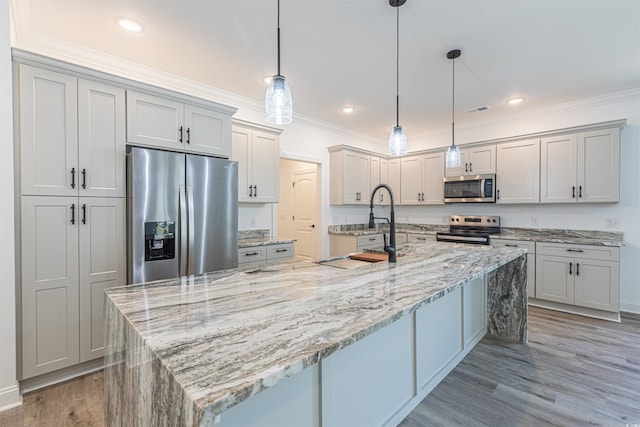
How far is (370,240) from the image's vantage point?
5004mm

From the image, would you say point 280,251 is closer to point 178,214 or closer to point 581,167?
point 178,214

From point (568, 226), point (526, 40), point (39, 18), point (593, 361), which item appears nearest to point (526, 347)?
point (593, 361)

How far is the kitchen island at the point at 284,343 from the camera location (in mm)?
710

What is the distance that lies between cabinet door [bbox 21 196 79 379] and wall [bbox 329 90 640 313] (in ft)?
11.8

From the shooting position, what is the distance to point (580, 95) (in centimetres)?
379

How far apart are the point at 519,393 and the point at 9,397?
3.42 m

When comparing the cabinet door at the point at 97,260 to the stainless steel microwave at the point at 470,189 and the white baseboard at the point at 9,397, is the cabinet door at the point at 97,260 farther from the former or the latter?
the stainless steel microwave at the point at 470,189

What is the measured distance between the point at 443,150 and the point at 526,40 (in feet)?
8.01

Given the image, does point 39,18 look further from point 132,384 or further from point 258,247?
point 132,384

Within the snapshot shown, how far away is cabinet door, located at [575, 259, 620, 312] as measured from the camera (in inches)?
132

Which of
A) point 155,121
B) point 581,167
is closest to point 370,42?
point 155,121

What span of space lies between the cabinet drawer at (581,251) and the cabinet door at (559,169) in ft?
2.12

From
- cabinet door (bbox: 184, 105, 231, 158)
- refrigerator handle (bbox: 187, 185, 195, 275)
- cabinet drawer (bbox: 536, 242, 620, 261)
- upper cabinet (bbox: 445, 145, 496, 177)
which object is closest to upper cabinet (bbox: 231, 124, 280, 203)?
cabinet door (bbox: 184, 105, 231, 158)

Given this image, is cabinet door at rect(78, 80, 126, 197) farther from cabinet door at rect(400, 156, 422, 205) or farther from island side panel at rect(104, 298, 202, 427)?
cabinet door at rect(400, 156, 422, 205)
